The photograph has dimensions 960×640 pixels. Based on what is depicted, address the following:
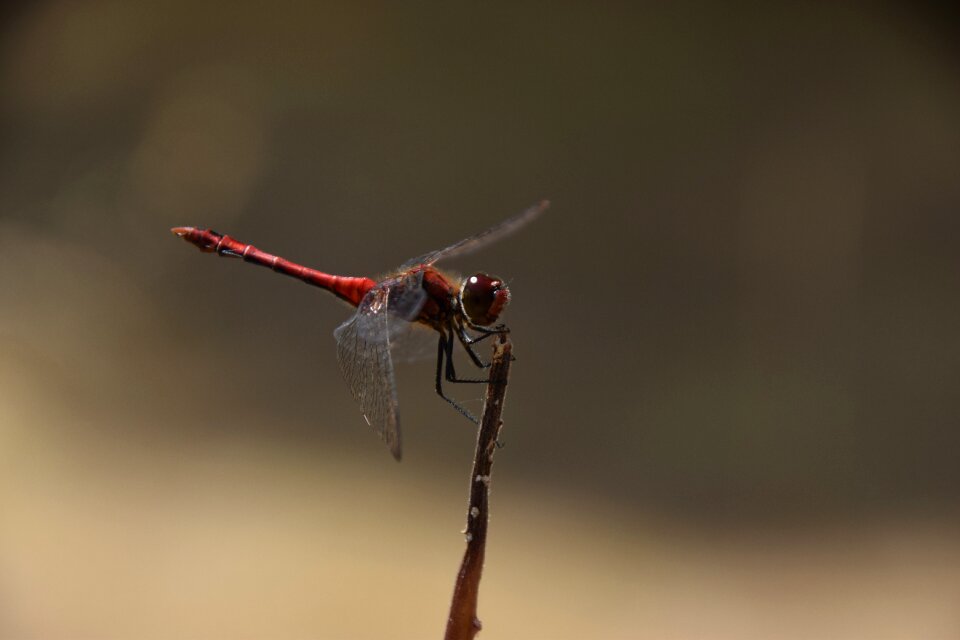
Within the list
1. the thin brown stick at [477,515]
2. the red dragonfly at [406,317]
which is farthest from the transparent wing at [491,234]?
the thin brown stick at [477,515]

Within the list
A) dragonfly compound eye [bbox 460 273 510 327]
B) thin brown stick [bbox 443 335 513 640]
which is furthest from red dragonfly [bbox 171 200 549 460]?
thin brown stick [bbox 443 335 513 640]

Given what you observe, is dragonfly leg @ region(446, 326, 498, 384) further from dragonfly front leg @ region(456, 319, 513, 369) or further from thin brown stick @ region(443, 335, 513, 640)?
thin brown stick @ region(443, 335, 513, 640)

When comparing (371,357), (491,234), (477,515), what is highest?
(491,234)

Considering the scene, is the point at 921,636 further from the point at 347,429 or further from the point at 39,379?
the point at 39,379

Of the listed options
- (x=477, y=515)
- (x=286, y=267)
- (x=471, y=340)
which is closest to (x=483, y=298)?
(x=471, y=340)

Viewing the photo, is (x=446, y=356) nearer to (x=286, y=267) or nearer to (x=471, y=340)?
(x=471, y=340)

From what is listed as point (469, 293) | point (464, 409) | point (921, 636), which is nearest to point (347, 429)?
point (464, 409)
